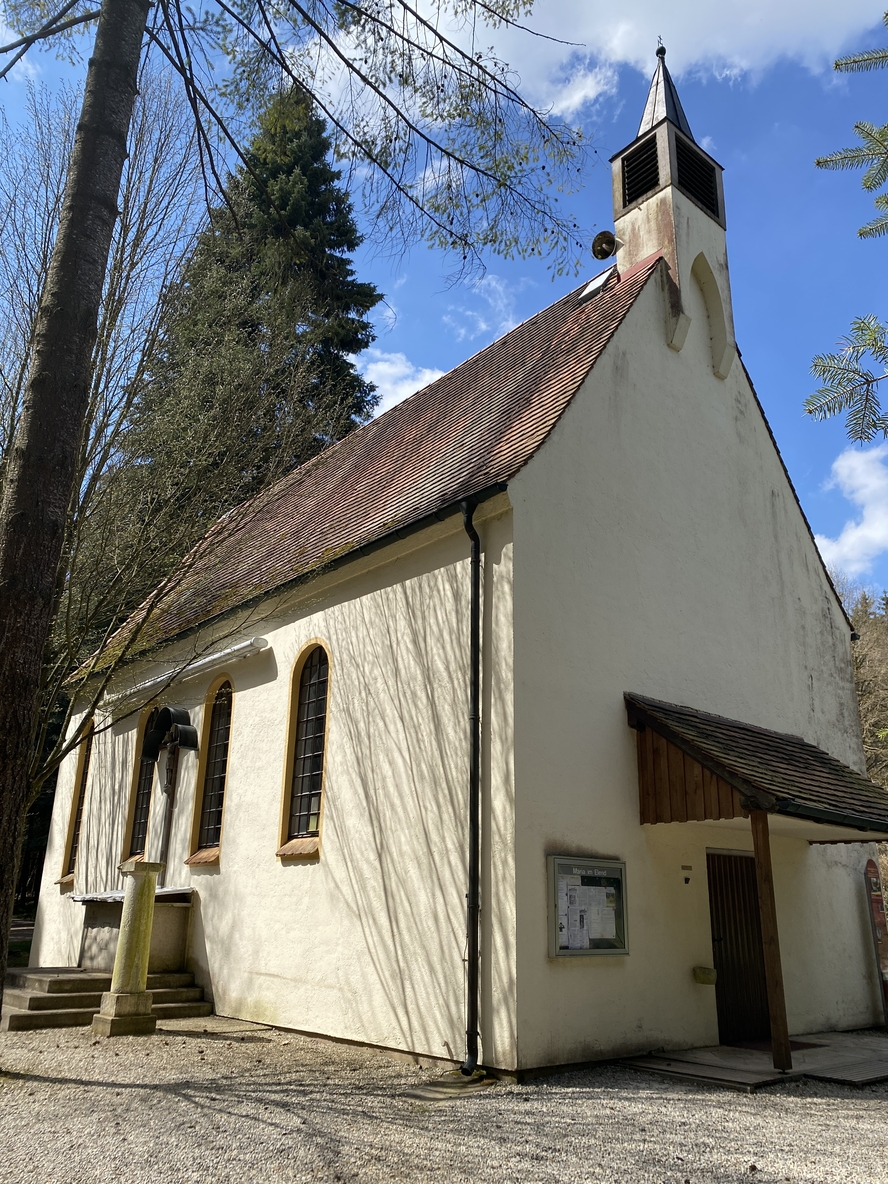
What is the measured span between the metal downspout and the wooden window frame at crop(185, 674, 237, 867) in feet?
16.9

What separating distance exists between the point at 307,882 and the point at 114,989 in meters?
2.27

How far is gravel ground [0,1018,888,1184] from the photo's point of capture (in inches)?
205

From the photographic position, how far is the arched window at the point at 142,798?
14742mm

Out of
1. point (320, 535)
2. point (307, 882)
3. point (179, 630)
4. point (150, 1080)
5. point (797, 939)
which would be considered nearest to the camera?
point (150, 1080)

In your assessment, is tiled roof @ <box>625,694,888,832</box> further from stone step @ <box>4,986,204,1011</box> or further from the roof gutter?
stone step @ <box>4,986,204,1011</box>

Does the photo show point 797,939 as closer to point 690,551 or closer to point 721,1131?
point 690,551

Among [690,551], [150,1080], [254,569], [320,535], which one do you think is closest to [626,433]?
[690,551]

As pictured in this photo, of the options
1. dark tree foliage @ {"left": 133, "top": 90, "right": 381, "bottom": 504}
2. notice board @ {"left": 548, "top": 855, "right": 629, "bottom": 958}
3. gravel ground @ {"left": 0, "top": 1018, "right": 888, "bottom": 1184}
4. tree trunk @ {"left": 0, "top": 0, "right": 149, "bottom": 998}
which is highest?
dark tree foliage @ {"left": 133, "top": 90, "right": 381, "bottom": 504}

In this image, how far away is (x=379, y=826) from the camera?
9.62 meters

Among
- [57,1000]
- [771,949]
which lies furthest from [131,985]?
[771,949]

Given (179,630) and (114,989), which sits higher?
(179,630)

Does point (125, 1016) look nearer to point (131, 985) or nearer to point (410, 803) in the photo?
point (131, 985)

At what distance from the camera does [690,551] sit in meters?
11.6

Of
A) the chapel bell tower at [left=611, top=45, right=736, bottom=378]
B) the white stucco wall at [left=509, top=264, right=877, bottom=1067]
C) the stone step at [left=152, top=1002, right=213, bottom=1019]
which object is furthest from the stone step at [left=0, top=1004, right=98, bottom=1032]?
the chapel bell tower at [left=611, top=45, right=736, bottom=378]
